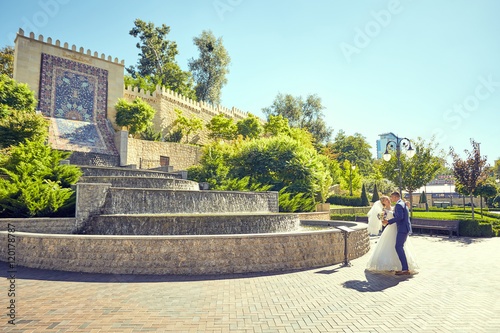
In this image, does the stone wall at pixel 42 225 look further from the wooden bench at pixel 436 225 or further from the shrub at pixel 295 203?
the wooden bench at pixel 436 225

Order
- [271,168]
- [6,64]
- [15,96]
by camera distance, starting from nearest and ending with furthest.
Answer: [15,96]
[271,168]
[6,64]

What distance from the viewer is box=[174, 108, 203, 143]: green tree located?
113ft

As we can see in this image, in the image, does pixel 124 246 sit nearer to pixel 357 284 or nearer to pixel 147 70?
pixel 357 284

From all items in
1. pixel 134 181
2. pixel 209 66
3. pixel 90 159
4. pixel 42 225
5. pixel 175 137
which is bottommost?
pixel 42 225

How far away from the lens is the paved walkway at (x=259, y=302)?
4109 millimetres

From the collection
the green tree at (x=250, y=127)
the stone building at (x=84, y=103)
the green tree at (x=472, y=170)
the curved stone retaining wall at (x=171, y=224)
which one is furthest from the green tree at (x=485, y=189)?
the green tree at (x=250, y=127)

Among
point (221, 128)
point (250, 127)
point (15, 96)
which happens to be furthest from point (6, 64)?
point (250, 127)

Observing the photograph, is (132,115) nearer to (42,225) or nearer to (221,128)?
(221,128)

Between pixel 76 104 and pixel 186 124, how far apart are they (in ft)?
38.4

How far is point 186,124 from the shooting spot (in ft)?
113

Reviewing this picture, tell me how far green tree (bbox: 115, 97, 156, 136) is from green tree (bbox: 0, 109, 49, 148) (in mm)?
9744

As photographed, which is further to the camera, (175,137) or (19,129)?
(175,137)

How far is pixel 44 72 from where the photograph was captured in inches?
966

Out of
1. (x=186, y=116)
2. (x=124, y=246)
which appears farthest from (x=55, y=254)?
(x=186, y=116)
